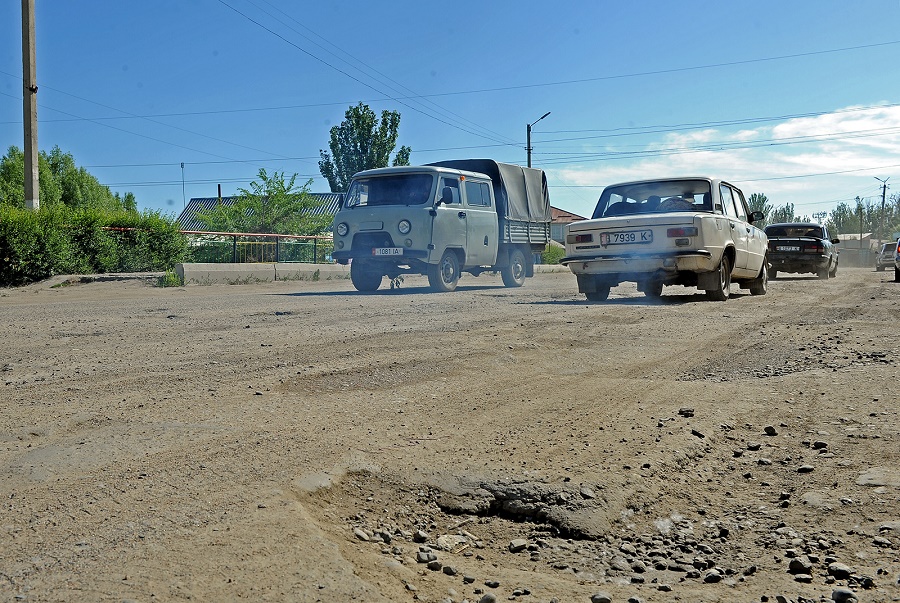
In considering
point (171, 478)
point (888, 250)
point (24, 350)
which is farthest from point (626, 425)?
point (888, 250)

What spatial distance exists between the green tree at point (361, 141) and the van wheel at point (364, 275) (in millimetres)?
46376

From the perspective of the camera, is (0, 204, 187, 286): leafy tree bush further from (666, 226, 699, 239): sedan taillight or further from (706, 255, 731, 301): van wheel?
(706, 255, 731, 301): van wheel

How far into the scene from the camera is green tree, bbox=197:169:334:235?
102 feet

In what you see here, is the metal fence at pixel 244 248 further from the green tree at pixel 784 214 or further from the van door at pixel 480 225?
the green tree at pixel 784 214

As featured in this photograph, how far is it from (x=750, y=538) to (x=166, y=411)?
9.00 feet

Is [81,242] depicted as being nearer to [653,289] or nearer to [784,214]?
[653,289]

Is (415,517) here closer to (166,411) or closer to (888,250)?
(166,411)

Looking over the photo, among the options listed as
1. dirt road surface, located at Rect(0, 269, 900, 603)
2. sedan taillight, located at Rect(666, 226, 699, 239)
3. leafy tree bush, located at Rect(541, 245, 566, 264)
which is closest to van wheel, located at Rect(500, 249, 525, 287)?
sedan taillight, located at Rect(666, 226, 699, 239)

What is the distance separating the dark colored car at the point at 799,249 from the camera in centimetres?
2084

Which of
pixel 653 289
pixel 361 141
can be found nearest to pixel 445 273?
pixel 653 289

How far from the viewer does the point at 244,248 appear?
2223 cm

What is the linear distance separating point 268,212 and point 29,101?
547 inches

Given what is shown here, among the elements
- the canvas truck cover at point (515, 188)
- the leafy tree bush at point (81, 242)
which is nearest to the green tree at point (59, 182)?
the leafy tree bush at point (81, 242)

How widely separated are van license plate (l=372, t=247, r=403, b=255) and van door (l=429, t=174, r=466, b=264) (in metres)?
0.61
